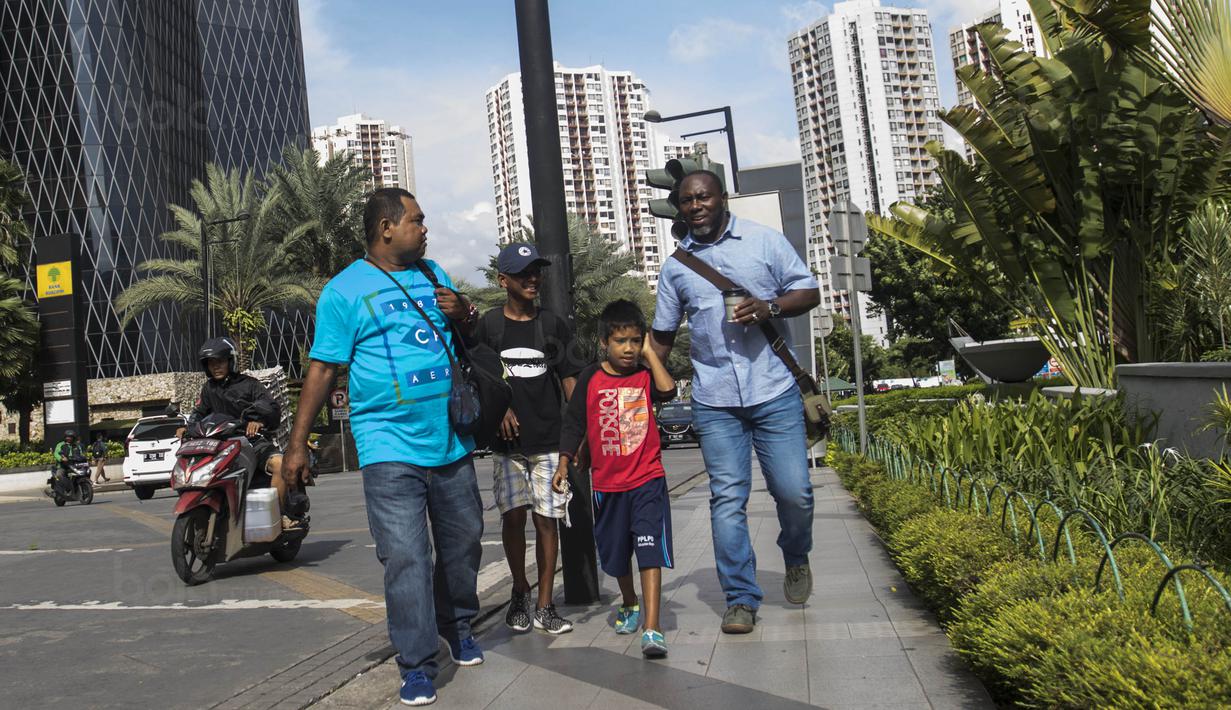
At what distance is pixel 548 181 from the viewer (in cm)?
659

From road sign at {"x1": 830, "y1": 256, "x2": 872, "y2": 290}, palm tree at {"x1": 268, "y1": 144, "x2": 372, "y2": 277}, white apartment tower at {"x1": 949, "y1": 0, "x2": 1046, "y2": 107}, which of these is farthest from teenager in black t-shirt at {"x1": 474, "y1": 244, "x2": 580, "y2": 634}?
white apartment tower at {"x1": 949, "y1": 0, "x2": 1046, "y2": 107}

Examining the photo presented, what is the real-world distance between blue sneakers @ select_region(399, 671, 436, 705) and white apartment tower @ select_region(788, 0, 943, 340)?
5614 inches

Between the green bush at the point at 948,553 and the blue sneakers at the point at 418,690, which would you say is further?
the green bush at the point at 948,553

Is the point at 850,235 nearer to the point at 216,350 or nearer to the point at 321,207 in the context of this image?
the point at 216,350

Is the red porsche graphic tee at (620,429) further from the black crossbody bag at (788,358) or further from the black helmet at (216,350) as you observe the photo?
the black helmet at (216,350)

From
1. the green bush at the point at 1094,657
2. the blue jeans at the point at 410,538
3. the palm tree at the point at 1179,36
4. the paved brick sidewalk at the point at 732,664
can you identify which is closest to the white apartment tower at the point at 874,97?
the palm tree at the point at 1179,36

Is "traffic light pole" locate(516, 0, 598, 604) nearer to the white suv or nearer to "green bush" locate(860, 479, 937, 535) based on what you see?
"green bush" locate(860, 479, 937, 535)

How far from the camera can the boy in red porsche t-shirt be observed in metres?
5.10

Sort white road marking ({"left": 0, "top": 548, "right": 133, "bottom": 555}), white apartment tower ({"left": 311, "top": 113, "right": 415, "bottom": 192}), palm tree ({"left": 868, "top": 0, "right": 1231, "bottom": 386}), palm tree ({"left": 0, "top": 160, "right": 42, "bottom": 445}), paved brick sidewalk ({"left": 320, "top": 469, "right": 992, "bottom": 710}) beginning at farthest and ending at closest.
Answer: white apartment tower ({"left": 311, "top": 113, "right": 415, "bottom": 192}) → palm tree ({"left": 0, "top": 160, "right": 42, "bottom": 445}) → palm tree ({"left": 868, "top": 0, "right": 1231, "bottom": 386}) → white road marking ({"left": 0, "top": 548, "right": 133, "bottom": 555}) → paved brick sidewalk ({"left": 320, "top": 469, "right": 992, "bottom": 710})

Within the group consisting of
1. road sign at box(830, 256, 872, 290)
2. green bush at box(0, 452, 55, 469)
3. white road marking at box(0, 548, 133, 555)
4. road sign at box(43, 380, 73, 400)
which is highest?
road sign at box(43, 380, 73, 400)

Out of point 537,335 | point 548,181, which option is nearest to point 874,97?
point 548,181

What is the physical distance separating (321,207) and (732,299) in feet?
112

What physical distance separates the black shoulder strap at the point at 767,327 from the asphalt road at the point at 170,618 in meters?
2.40

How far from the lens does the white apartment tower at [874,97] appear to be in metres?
145
